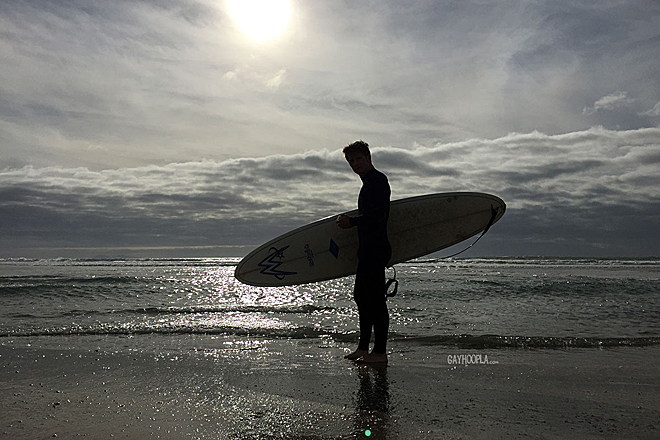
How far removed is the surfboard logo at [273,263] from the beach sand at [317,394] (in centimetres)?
123

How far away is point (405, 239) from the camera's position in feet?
18.2

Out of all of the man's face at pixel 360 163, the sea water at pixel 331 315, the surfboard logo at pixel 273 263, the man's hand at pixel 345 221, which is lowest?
the sea water at pixel 331 315

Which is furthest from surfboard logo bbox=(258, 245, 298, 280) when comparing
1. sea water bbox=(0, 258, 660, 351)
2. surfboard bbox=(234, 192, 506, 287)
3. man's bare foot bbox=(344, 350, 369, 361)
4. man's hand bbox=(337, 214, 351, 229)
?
man's bare foot bbox=(344, 350, 369, 361)

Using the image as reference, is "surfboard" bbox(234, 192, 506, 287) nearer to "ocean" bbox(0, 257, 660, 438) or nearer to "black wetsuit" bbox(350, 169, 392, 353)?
"ocean" bbox(0, 257, 660, 438)

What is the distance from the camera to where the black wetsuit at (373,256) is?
13.4 ft

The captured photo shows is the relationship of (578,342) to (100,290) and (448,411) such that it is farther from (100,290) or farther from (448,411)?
(100,290)

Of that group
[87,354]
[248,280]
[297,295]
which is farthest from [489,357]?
[297,295]

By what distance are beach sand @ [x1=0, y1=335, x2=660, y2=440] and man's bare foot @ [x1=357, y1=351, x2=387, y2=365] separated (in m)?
0.11

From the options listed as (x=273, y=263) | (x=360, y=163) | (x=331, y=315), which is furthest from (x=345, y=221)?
(x=331, y=315)

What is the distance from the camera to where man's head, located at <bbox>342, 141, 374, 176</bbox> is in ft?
13.9

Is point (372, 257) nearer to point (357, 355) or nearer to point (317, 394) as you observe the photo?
point (357, 355)

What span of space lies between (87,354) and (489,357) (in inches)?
142

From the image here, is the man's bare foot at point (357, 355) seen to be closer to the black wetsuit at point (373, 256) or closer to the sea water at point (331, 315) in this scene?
the black wetsuit at point (373, 256)

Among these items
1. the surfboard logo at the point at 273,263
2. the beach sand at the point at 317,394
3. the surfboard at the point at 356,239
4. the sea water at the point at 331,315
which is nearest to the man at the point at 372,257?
the beach sand at the point at 317,394
